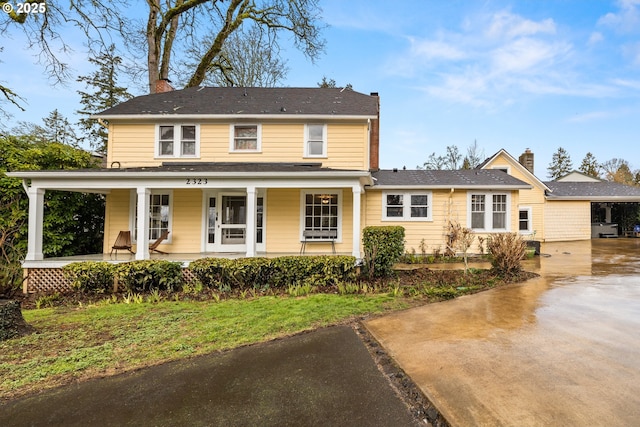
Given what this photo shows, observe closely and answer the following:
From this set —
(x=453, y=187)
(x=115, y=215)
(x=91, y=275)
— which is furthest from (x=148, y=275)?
(x=453, y=187)

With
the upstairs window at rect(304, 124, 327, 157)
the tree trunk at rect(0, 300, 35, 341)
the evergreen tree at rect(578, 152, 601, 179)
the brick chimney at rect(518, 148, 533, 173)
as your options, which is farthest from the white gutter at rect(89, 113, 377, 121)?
the evergreen tree at rect(578, 152, 601, 179)

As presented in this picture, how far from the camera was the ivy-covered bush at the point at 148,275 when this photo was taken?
297 inches

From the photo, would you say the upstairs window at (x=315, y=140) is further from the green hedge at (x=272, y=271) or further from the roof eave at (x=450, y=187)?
the green hedge at (x=272, y=271)

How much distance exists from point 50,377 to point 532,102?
23984 millimetres

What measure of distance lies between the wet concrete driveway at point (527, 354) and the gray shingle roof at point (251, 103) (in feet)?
26.7

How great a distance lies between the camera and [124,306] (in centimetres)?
649

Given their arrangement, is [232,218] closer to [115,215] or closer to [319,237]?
[319,237]

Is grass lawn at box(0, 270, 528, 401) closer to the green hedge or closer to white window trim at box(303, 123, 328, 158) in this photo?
the green hedge

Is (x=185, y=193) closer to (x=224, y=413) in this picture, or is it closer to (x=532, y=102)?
(x=224, y=413)

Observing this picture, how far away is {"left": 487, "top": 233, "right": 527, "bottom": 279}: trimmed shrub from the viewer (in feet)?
26.7

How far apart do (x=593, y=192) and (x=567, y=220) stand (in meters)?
2.66

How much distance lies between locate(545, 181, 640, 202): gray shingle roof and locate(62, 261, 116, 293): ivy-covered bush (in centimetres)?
2206

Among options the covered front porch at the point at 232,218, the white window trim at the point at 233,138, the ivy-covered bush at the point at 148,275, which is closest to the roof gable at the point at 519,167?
the covered front porch at the point at 232,218

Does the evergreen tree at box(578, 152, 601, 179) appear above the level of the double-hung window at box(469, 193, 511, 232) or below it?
above
